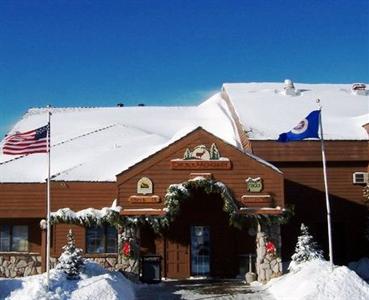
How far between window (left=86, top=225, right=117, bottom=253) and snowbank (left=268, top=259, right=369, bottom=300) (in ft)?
24.7

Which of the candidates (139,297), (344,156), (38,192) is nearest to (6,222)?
(38,192)

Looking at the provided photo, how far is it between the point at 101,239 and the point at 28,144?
7553 millimetres

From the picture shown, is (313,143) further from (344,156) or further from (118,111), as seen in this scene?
(118,111)

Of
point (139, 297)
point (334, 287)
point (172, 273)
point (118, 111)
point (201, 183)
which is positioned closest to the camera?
point (334, 287)

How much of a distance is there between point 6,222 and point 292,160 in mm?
13342

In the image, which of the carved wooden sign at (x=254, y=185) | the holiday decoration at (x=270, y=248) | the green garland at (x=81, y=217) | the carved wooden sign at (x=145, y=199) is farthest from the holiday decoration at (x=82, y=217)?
the holiday decoration at (x=270, y=248)

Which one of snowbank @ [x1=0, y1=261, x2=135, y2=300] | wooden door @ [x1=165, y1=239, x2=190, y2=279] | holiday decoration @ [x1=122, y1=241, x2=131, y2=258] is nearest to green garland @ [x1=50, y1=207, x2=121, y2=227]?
holiday decoration @ [x1=122, y1=241, x2=131, y2=258]

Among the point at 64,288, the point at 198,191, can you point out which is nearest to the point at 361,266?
the point at 198,191

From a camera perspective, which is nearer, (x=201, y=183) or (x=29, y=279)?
(x=29, y=279)

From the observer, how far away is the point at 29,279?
18.1m

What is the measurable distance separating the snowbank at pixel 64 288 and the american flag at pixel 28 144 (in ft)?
12.8

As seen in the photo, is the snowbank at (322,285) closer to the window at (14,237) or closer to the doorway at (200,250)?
the doorway at (200,250)

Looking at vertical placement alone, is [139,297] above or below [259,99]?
below

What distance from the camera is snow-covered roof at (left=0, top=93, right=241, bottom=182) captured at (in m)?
26.3
